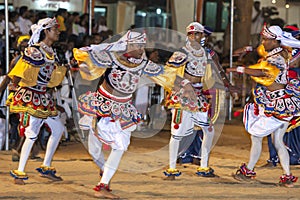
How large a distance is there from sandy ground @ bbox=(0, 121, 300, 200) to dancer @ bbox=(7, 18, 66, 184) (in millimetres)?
354

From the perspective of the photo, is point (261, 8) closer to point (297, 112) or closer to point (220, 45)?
point (220, 45)

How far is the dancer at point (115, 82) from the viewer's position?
23.2 feet

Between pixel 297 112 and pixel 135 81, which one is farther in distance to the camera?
pixel 297 112

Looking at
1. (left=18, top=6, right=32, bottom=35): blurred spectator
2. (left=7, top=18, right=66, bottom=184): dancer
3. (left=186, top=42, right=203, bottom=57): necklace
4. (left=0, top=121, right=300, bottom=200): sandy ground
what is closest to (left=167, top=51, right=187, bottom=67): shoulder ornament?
(left=186, top=42, right=203, bottom=57): necklace

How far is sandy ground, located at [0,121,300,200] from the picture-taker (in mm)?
7477

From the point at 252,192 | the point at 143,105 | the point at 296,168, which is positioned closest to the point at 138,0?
the point at 143,105

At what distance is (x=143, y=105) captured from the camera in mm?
12211

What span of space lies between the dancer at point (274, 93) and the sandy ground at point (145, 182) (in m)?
0.55

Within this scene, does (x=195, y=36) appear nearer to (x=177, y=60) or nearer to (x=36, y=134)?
(x=177, y=60)

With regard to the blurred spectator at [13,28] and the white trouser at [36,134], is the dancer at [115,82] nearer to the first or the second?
the white trouser at [36,134]

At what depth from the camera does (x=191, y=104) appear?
27.2 feet

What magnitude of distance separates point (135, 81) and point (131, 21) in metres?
12.8

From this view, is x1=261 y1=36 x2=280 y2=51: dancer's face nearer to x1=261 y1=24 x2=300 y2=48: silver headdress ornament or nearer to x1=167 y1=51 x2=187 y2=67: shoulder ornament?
x1=261 y1=24 x2=300 y2=48: silver headdress ornament

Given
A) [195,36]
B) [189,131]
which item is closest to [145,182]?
[189,131]
